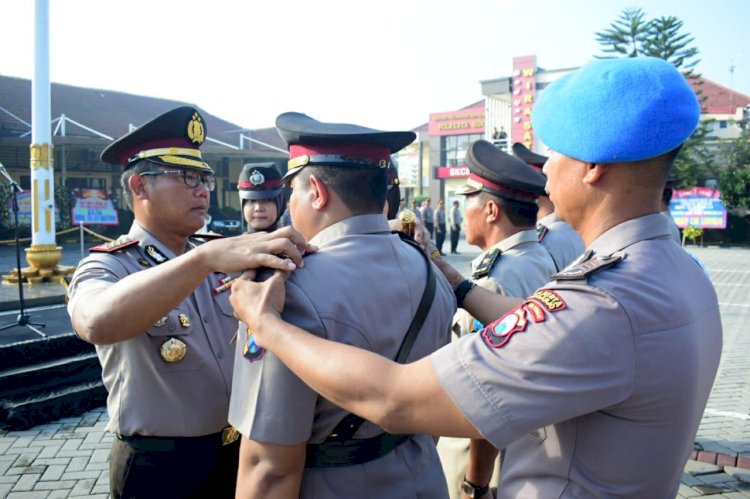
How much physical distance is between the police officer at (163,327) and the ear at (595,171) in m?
0.94

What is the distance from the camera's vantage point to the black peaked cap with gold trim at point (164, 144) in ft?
8.85

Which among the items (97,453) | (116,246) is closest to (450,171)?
(97,453)

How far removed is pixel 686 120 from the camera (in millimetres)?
1358

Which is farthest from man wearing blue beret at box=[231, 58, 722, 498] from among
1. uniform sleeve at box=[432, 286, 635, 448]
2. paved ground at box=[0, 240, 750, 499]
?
paved ground at box=[0, 240, 750, 499]

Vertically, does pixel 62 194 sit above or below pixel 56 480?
above

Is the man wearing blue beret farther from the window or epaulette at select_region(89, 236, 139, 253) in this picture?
the window

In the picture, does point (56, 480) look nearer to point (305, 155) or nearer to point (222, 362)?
point (222, 362)

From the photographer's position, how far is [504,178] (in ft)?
10.6

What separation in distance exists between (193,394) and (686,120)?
193 centimetres

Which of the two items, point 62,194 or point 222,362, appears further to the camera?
point 62,194

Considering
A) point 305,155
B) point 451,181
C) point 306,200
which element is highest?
point 451,181

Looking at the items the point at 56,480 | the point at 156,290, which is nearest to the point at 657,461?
the point at 156,290

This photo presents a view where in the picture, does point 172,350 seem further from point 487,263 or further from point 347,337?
point 487,263

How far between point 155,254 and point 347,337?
4.49 ft
